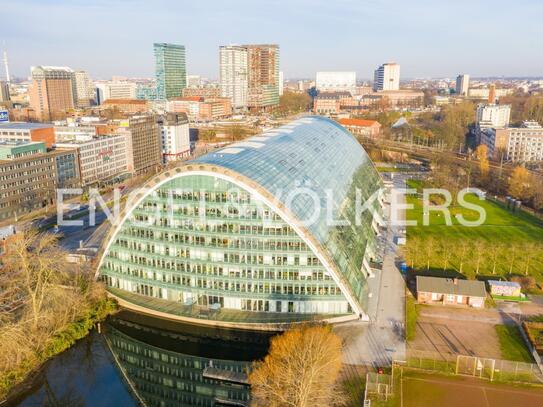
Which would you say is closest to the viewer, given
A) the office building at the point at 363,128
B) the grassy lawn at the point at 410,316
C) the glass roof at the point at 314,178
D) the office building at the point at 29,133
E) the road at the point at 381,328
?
the road at the point at 381,328

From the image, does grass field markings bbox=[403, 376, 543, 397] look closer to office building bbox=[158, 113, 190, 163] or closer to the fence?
the fence

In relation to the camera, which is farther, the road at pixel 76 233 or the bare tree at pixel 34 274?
the road at pixel 76 233

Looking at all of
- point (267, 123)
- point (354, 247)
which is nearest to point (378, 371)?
point (354, 247)

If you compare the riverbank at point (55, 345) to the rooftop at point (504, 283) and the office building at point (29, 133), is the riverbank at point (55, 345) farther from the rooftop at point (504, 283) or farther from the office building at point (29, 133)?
the office building at point (29, 133)

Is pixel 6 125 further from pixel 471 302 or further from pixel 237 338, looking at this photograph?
pixel 471 302

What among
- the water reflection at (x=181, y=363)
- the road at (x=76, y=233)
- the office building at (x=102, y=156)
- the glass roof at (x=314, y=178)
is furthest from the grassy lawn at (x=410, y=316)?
the office building at (x=102, y=156)

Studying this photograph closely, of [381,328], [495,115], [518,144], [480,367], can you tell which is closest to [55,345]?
[381,328]

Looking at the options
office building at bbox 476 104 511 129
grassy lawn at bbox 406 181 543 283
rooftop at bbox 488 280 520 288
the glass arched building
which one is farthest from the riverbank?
office building at bbox 476 104 511 129
